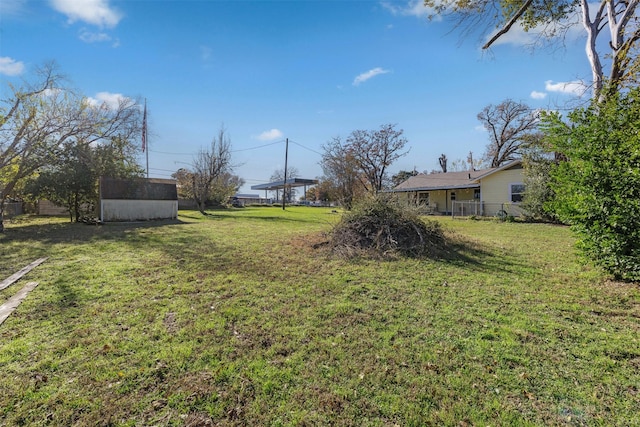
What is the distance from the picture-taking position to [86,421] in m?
2.08

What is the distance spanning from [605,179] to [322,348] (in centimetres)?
525

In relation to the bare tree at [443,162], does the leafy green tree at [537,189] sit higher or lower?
lower

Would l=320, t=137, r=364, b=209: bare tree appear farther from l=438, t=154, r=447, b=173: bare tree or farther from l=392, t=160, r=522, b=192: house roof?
l=438, t=154, r=447, b=173: bare tree

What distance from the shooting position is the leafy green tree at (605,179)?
4605 millimetres

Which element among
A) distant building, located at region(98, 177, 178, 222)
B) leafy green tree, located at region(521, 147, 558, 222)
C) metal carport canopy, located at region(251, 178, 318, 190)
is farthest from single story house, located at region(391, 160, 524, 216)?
metal carport canopy, located at region(251, 178, 318, 190)

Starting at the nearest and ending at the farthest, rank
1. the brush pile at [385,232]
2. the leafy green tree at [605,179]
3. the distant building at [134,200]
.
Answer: the leafy green tree at [605,179], the brush pile at [385,232], the distant building at [134,200]

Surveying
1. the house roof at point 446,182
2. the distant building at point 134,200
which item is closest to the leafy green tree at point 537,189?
the house roof at point 446,182

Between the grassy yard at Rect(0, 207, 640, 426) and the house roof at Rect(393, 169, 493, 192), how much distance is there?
17.3m

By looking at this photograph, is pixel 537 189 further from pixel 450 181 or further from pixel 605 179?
pixel 605 179

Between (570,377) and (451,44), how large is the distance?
26.0ft

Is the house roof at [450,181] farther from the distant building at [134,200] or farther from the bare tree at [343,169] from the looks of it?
the distant building at [134,200]

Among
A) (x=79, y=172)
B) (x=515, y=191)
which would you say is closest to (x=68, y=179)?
(x=79, y=172)

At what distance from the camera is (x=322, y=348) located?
308 centimetres

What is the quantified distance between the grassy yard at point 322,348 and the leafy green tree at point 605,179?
60 cm
